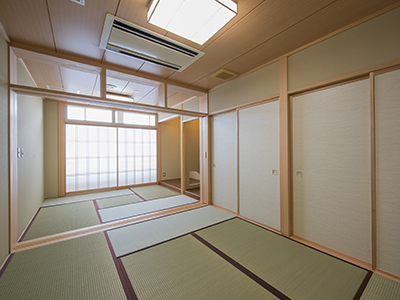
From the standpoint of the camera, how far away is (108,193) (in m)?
5.22

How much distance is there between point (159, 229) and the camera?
2.83m

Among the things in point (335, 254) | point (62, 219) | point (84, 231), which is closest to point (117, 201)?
point (62, 219)

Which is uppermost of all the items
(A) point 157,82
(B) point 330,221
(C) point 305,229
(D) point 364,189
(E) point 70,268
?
(A) point 157,82

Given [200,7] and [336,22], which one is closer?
[200,7]

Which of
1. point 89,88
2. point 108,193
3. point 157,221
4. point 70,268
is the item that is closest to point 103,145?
point 108,193

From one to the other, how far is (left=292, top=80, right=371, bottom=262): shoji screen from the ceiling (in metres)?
0.76

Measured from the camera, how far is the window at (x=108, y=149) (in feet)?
16.7

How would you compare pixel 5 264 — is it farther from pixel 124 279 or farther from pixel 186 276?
pixel 186 276

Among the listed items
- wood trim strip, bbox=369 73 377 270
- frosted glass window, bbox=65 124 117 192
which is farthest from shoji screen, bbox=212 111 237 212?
frosted glass window, bbox=65 124 117 192

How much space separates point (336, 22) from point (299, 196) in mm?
2180

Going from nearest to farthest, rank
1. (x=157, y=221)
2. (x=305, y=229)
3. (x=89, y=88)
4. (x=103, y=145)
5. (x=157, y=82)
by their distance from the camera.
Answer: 1. (x=305, y=229)
2. (x=157, y=221)
3. (x=157, y=82)
4. (x=89, y=88)
5. (x=103, y=145)

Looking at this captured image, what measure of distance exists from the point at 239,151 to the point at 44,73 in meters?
3.90

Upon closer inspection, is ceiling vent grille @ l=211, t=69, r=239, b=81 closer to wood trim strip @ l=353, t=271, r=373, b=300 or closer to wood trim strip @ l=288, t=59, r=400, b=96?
wood trim strip @ l=288, t=59, r=400, b=96

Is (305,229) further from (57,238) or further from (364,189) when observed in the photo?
(57,238)
